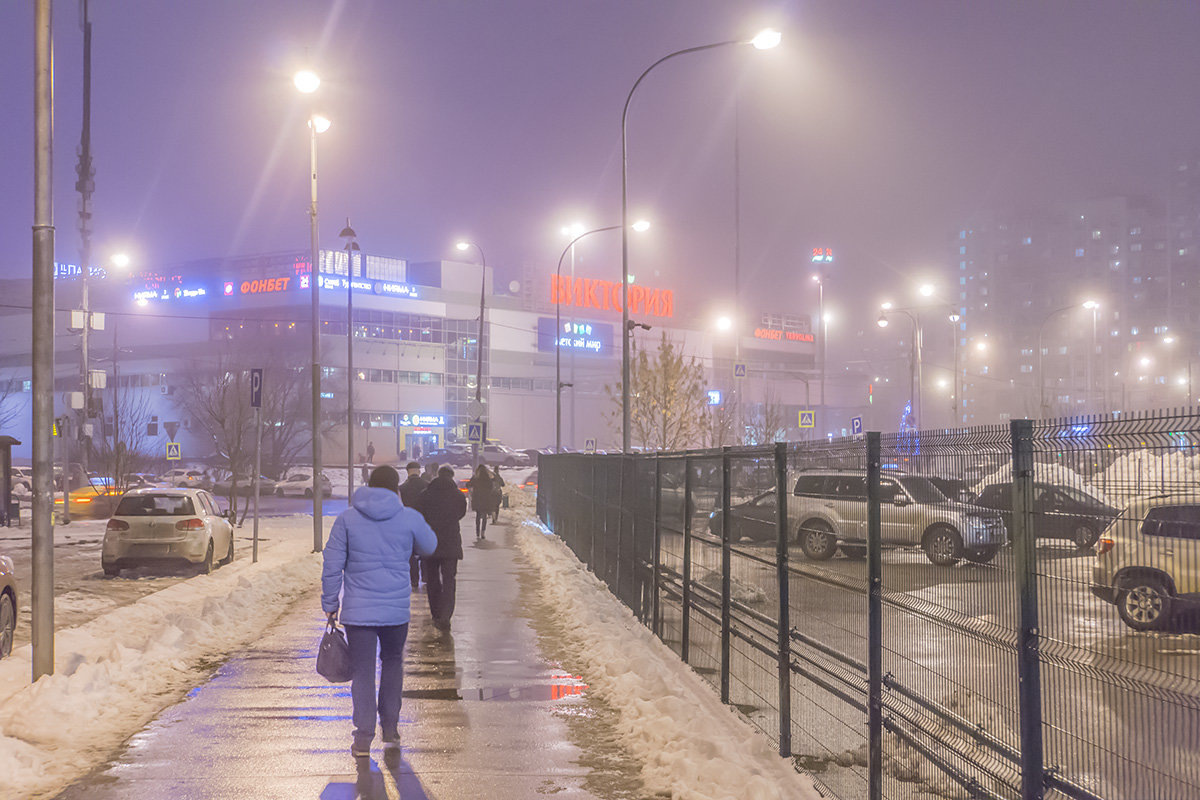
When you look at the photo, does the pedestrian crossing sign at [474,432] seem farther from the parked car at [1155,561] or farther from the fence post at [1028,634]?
the parked car at [1155,561]

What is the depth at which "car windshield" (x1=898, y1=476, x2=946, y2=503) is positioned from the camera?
5.07 m

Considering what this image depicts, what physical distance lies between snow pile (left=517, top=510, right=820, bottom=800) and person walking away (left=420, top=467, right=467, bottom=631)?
5.06 ft

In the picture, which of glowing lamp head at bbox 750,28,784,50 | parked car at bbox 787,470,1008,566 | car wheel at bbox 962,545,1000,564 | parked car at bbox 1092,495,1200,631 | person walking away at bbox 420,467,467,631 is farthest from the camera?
glowing lamp head at bbox 750,28,784,50

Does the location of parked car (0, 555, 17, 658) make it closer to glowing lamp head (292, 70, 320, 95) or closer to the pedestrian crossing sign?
glowing lamp head (292, 70, 320, 95)

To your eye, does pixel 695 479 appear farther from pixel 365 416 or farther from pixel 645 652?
pixel 365 416

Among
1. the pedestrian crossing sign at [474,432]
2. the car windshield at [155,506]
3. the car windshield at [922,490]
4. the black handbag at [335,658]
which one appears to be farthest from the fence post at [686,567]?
the pedestrian crossing sign at [474,432]

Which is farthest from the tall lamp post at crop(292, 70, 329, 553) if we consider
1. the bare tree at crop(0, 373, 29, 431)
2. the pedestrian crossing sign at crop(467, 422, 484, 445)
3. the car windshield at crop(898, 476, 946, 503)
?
the bare tree at crop(0, 373, 29, 431)

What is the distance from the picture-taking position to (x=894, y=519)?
586 centimetres

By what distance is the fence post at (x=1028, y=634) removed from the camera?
3980 mm

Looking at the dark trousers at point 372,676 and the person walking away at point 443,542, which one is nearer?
the dark trousers at point 372,676

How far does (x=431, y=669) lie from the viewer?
10523 millimetres

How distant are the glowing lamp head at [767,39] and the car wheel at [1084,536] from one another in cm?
1634

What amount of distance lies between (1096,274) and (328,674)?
189m

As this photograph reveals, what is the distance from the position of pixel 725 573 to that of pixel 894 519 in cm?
303
